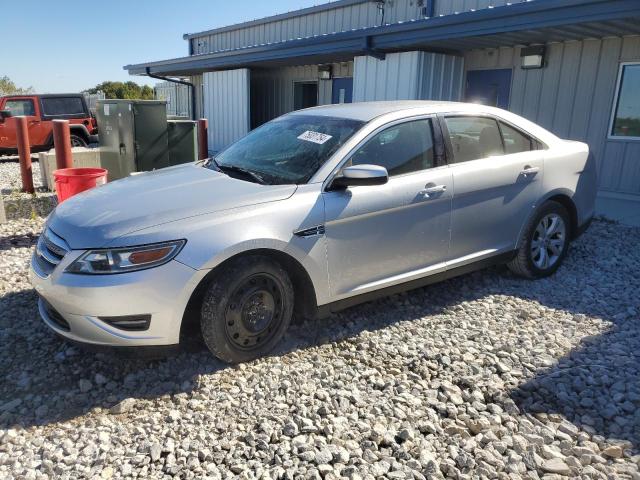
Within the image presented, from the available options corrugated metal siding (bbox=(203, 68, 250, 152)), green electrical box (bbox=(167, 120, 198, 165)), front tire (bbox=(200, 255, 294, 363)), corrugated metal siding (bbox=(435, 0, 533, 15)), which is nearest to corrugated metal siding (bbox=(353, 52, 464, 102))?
corrugated metal siding (bbox=(435, 0, 533, 15))

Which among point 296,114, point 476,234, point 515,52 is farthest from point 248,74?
point 476,234

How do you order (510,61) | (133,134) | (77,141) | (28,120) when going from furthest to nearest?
1. (77,141)
2. (28,120)
3. (510,61)
4. (133,134)

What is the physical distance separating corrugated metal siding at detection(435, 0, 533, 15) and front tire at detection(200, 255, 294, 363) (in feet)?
28.3

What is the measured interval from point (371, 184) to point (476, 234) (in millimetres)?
1308

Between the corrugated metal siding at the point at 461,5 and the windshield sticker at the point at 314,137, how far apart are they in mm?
7528

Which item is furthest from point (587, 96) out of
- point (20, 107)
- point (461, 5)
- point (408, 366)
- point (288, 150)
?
point (20, 107)

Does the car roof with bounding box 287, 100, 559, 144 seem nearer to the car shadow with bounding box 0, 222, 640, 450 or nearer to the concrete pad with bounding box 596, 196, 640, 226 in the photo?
the car shadow with bounding box 0, 222, 640, 450

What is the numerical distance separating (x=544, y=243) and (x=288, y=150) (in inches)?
106

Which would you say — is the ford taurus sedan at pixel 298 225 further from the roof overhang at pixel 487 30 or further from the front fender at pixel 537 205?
the roof overhang at pixel 487 30

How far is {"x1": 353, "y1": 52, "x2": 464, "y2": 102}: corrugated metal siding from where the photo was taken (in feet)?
30.9

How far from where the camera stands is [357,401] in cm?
297

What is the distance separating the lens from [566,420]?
2.83 m

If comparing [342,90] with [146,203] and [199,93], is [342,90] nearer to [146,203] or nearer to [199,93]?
[199,93]

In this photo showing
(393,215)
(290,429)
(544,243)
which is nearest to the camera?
(290,429)
